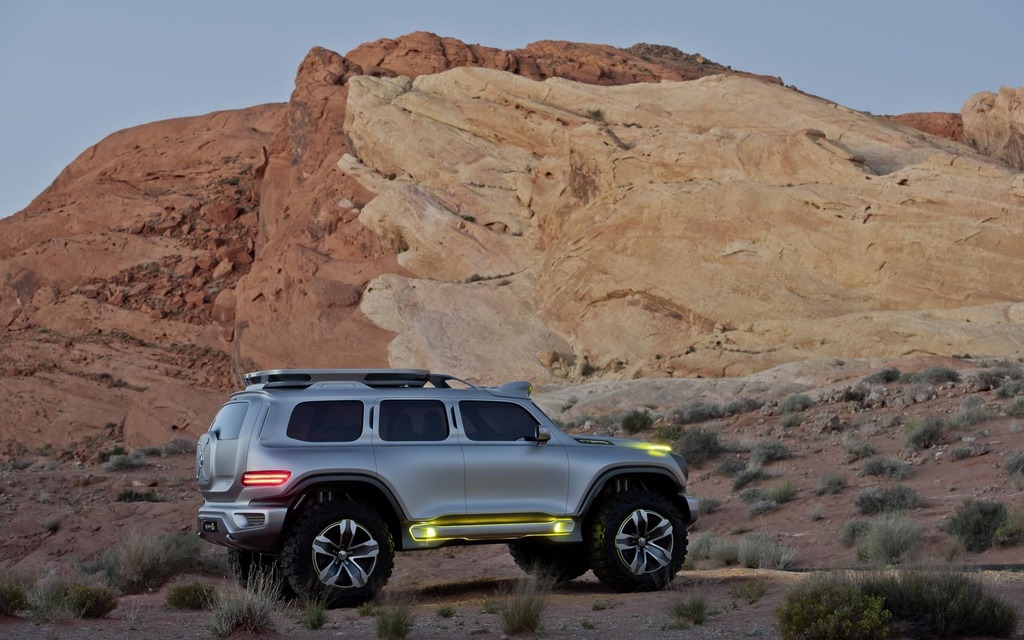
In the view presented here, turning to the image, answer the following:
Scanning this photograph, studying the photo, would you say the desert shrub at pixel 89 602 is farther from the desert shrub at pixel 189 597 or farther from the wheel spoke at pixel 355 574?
the wheel spoke at pixel 355 574

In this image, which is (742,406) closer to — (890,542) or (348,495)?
(890,542)

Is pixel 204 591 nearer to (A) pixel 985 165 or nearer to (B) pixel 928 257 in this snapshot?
(B) pixel 928 257

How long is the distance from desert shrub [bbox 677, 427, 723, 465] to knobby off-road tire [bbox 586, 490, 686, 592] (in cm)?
1188

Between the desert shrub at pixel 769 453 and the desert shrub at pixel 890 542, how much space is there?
7952 mm

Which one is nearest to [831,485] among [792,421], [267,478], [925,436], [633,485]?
[925,436]

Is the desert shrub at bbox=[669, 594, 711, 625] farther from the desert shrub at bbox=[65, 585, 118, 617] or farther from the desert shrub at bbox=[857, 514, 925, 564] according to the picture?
the desert shrub at bbox=[65, 585, 118, 617]

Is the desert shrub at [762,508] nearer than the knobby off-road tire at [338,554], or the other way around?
the knobby off-road tire at [338,554]

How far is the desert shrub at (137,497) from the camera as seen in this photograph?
25.9 meters

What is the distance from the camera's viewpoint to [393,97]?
176ft

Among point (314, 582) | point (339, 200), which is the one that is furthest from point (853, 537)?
point (339, 200)

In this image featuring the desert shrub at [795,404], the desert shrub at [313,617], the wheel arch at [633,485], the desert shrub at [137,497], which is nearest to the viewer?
the desert shrub at [313,617]

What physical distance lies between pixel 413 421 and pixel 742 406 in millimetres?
20090

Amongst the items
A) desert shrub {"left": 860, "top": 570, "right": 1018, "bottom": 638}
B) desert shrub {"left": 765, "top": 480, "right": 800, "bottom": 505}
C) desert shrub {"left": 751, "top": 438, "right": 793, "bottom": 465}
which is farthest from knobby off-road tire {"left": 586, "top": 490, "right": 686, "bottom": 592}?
desert shrub {"left": 751, "top": 438, "right": 793, "bottom": 465}

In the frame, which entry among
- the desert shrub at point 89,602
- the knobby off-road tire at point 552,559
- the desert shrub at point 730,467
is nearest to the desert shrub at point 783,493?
the desert shrub at point 730,467
